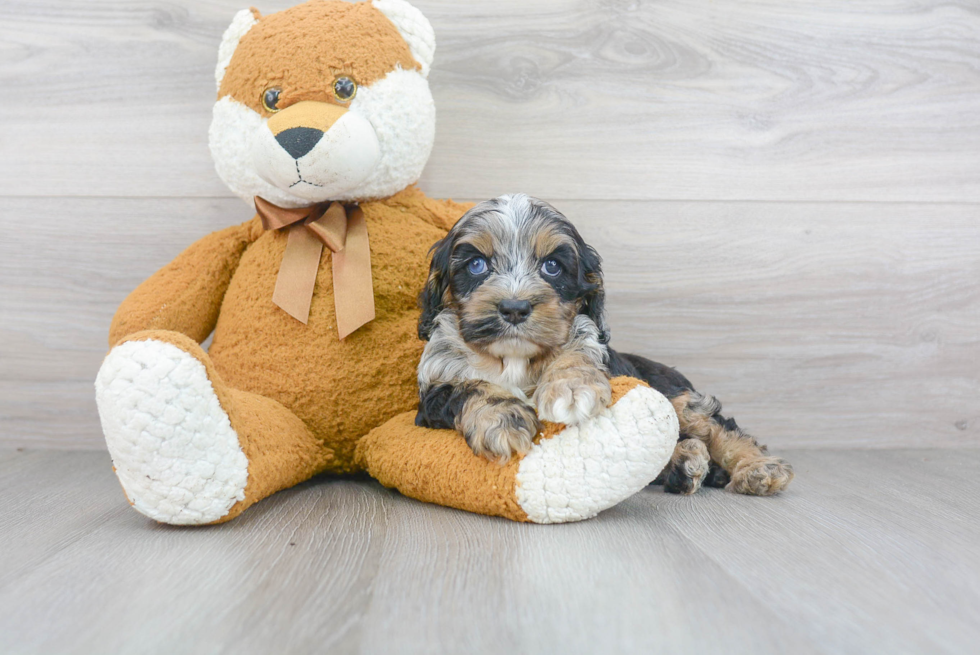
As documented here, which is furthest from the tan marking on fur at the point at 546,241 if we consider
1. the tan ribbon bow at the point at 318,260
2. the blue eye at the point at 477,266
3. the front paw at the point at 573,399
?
the tan ribbon bow at the point at 318,260

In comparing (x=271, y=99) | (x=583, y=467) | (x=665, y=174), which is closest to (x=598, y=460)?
(x=583, y=467)

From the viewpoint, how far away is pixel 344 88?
175 cm

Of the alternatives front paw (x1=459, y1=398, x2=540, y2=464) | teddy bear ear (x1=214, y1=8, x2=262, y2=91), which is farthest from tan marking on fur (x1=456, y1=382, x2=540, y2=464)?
teddy bear ear (x1=214, y1=8, x2=262, y2=91)

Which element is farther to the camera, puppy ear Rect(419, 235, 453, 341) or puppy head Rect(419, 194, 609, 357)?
puppy ear Rect(419, 235, 453, 341)

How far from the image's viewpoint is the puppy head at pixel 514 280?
1.50m

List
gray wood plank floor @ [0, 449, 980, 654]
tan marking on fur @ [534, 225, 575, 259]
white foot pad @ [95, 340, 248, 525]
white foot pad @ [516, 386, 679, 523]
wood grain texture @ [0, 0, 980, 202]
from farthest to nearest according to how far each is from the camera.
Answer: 1. wood grain texture @ [0, 0, 980, 202]
2. tan marking on fur @ [534, 225, 575, 259]
3. white foot pad @ [516, 386, 679, 523]
4. white foot pad @ [95, 340, 248, 525]
5. gray wood plank floor @ [0, 449, 980, 654]

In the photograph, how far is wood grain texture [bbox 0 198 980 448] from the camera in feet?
7.57

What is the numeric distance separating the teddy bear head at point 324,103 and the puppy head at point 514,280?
0.30 metres

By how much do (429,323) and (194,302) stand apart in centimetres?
68

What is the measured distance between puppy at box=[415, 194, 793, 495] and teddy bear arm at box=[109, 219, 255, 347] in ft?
2.01

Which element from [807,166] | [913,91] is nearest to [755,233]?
[807,166]

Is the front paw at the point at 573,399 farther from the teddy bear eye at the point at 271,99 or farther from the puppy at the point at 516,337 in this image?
the teddy bear eye at the point at 271,99

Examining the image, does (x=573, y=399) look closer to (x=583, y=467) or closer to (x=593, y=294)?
(x=583, y=467)

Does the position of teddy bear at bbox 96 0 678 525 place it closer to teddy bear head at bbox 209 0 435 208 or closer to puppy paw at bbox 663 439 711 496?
teddy bear head at bbox 209 0 435 208
